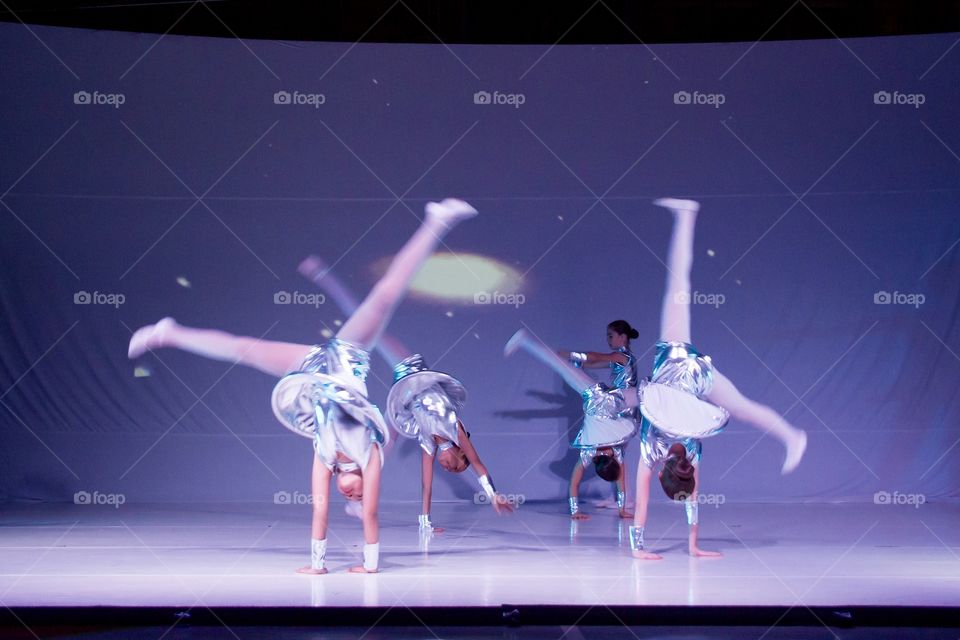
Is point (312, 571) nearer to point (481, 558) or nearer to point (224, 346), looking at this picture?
point (481, 558)

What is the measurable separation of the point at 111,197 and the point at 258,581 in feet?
14.1

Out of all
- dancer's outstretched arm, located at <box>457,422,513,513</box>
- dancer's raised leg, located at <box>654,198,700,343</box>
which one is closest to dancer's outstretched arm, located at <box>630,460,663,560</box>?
dancer's outstretched arm, located at <box>457,422,513,513</box>

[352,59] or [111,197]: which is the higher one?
[352,59]

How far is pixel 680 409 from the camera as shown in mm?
5340

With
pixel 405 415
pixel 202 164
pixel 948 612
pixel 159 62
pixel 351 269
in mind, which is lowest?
pixel 948 612

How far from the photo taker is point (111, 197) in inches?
308

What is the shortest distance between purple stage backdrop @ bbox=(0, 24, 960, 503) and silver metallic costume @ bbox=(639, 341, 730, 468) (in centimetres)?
249

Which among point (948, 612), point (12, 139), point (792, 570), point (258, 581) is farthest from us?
point (12, 139)

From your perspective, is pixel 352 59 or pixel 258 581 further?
pixel 352 59

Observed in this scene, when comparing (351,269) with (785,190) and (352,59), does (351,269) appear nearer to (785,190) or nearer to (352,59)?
(352,59)

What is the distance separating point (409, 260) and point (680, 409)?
315cm

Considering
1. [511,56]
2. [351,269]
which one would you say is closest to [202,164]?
[351,269]

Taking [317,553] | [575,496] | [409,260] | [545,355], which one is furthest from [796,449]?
[317,553]

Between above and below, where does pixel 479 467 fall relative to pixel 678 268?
below
